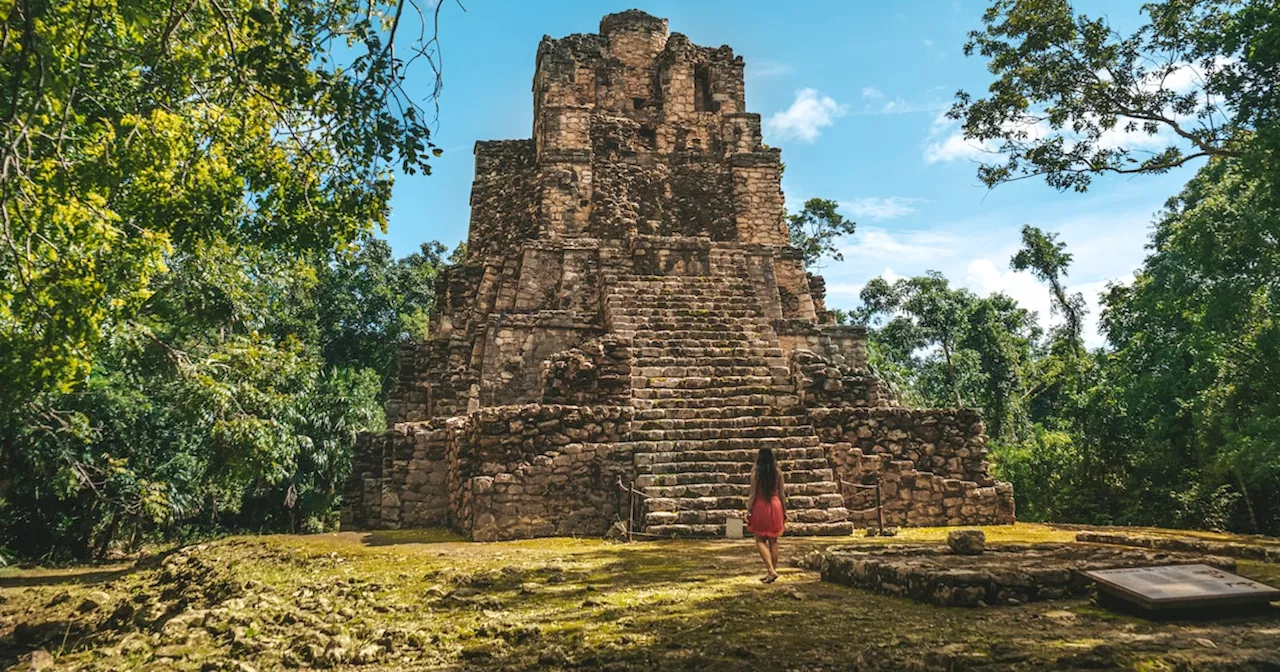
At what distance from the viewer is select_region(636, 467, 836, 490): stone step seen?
→ 904cm

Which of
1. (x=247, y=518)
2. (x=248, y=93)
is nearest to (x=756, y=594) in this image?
(x=248, y=93)

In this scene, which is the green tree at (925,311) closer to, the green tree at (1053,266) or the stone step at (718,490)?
the green tree at (1053,266)

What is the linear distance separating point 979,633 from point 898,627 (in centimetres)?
41

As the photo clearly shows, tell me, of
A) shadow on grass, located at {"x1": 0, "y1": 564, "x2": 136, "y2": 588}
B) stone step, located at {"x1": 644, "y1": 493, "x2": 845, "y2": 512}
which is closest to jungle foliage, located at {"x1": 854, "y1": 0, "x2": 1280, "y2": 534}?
stone step, located at {"x1": 644, "y1": 493, "x2": 845, "y2": 512}

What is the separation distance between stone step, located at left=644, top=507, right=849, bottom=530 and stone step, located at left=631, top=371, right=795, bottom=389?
234cm

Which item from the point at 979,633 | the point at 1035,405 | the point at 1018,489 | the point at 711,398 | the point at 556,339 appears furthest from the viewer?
the point at 1035,405

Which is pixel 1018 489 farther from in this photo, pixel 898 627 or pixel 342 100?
pixel 342 100

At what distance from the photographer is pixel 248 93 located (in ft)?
25.0

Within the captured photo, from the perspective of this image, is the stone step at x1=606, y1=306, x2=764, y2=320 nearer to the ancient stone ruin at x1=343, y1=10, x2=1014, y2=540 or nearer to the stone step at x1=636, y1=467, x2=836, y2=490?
the ancient stone ruin at x1=343, y1=10, x2=1014, y2=540

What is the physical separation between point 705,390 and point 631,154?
8.05m

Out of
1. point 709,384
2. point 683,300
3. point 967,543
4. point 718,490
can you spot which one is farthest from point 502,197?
point 967,543

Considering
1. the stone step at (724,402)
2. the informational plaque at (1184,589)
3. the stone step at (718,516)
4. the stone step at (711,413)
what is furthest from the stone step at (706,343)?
the informational plaque at (1184,589)

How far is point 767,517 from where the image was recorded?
19.5 ft

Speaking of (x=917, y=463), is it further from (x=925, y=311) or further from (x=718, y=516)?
(x=925, y=311)
